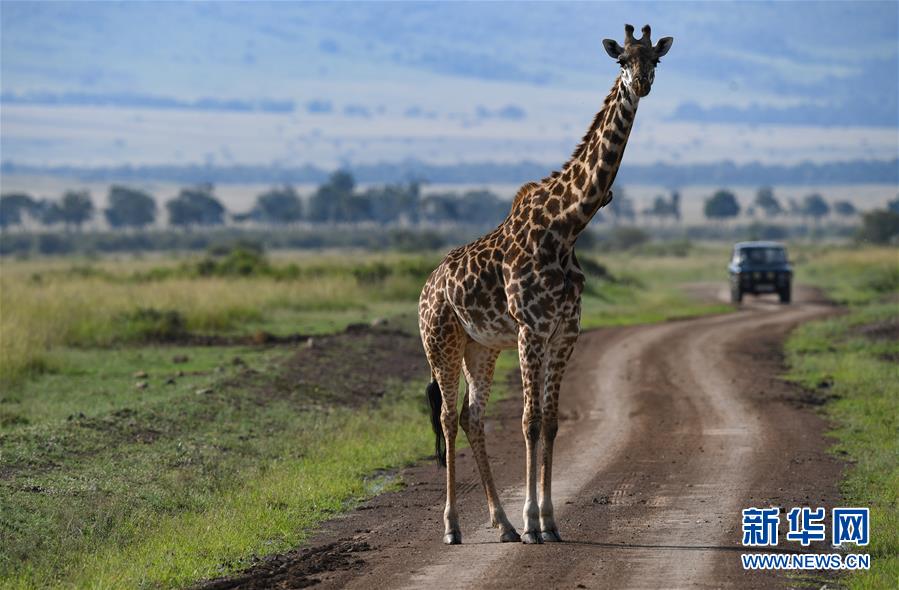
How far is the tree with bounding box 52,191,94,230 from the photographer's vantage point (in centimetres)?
14750

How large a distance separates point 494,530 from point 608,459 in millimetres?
3693

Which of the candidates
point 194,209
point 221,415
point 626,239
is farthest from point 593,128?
point 194,209

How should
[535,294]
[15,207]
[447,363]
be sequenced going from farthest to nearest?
[15,207], [447,363], [535,294]

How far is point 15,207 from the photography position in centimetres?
15500

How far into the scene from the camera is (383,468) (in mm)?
15250

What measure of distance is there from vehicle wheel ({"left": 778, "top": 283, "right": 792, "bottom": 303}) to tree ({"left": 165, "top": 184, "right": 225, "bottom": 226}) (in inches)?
4601

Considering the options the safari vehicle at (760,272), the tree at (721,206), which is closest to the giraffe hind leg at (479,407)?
the safari vehicle at (760,272)

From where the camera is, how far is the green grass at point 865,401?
10852 millimetres

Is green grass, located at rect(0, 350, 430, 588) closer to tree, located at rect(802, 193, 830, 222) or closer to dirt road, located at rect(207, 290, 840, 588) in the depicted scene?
dirt road, located at rect(207, 290, 840, 588)

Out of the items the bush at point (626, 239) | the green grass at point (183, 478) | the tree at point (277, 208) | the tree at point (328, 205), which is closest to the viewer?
the green grass at point (183, 478)

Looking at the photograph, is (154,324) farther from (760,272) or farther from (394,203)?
(394,203)

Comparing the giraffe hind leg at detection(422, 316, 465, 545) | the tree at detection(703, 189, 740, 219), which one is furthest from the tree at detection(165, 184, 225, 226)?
the giraffe hind leg at detection(422, 316, 465, 545)

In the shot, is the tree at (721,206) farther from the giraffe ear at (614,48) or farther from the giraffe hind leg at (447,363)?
the giraffe ear at (614,48)

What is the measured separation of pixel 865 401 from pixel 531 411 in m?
9.29
